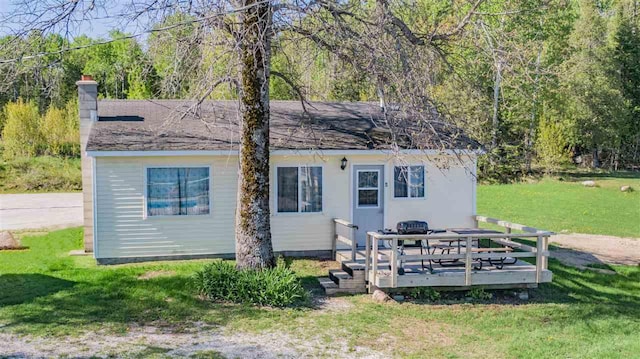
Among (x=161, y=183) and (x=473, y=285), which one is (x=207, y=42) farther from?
(x=473, y=285)

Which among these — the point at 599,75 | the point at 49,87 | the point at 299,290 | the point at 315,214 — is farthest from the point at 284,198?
the point at 599,75

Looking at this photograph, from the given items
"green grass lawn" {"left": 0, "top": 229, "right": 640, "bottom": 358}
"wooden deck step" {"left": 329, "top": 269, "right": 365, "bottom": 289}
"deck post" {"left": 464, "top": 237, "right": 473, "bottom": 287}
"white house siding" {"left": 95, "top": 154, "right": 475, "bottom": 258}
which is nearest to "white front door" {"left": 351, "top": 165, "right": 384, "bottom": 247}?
"white house siding" {"left": 95, "top": 154, "right": 475, "bottom": 258}

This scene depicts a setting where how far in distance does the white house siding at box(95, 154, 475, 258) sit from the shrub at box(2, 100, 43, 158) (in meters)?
25.5

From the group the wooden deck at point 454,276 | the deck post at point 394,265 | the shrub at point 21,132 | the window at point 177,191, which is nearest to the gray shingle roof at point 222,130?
the window at point 177,191

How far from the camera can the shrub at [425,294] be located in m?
10.8

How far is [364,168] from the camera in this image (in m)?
13.9

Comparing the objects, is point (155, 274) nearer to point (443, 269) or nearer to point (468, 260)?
point (443, 269)

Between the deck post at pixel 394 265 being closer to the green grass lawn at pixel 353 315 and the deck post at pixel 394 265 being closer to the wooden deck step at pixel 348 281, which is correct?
the green grass lawn at pixel 353 315

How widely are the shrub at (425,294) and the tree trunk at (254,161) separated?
2687 mm

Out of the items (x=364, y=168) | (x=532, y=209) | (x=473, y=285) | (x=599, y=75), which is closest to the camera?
(x=473, y=285)

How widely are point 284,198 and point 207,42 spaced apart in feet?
15.2

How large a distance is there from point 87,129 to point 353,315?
8274 millimetres

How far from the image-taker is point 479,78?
25.0 metres

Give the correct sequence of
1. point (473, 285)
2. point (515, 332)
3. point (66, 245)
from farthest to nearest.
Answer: point (66, 245) < point (473, 285) < point (515, 332)
